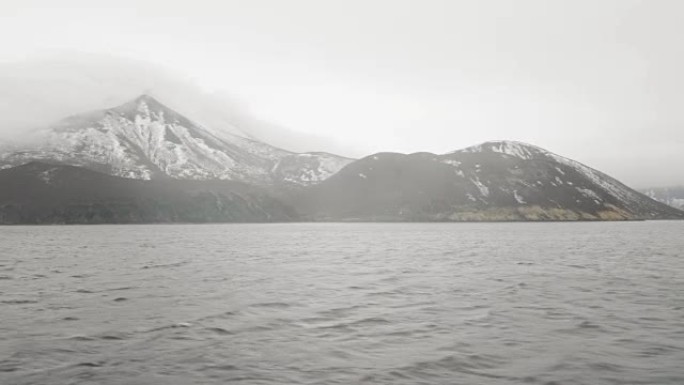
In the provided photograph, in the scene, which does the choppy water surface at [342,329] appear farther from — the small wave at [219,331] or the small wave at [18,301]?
the small wave at [18,301]

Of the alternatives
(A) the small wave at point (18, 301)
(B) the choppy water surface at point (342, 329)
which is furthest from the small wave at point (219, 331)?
(A) the small wave at point (18, 301)

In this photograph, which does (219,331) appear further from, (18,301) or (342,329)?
(18,301)

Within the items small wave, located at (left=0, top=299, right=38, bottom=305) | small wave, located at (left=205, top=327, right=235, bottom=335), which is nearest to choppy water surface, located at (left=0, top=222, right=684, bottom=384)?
small wave, located at (left=205, top=327, right=235, bottom=335)

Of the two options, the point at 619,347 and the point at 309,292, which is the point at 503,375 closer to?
the point at 619,347

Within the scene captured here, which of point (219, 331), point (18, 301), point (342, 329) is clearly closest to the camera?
point (219, 331)

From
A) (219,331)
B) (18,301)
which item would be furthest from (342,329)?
(18,301)

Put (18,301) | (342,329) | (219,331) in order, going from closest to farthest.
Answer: (219,331), (342,329), (18,301)

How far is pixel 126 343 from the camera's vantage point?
20.8m

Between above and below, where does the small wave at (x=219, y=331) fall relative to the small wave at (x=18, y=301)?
below

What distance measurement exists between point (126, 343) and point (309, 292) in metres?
16.6

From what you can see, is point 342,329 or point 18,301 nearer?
point 342,329

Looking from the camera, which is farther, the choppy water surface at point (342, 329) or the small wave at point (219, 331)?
the small wave at point (219, 331)

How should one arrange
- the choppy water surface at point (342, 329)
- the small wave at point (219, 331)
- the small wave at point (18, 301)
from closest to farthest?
the choppy water surface at point (342, 329)
the small wave at point (219, 331)
the small wave at point (18, 301)

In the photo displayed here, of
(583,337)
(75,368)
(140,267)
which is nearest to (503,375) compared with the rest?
(583,337)
